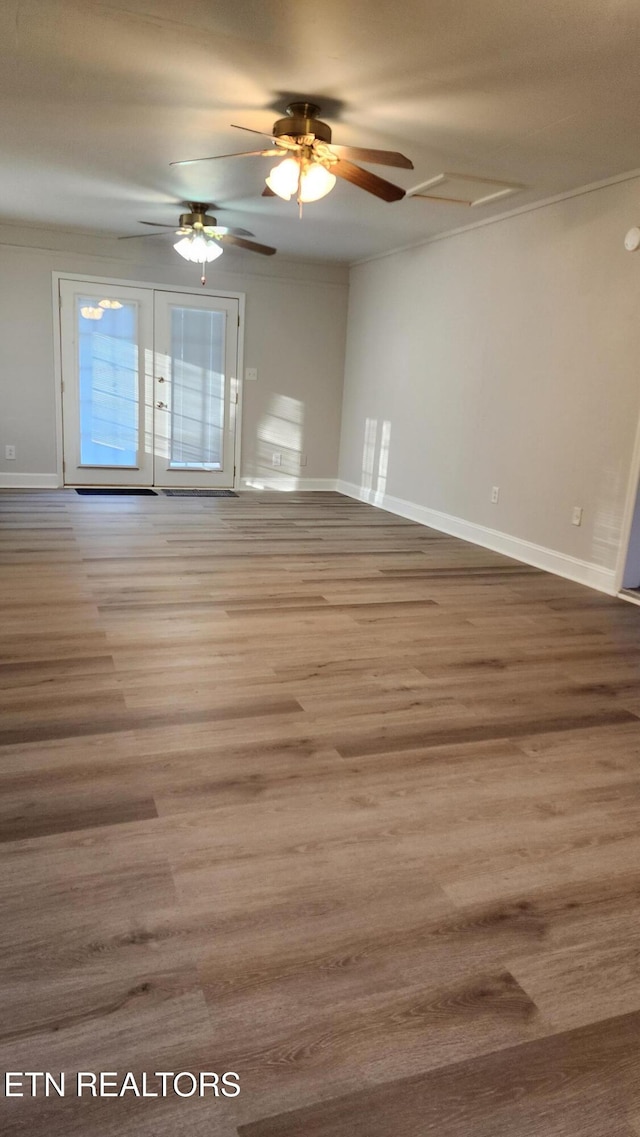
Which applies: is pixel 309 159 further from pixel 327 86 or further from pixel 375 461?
pixel 375 461

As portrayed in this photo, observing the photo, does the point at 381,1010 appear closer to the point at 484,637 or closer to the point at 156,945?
the point at 156,945

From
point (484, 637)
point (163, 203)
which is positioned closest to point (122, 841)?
point (484, 637)

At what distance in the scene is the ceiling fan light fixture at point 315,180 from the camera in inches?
145

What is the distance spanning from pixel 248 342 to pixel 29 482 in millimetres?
2724

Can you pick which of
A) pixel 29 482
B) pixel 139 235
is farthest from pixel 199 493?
pixel 139 235

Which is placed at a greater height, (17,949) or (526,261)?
(526,261)

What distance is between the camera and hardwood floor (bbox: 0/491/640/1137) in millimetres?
1196

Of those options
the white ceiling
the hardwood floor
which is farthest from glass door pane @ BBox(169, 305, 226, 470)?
the hardwood floor

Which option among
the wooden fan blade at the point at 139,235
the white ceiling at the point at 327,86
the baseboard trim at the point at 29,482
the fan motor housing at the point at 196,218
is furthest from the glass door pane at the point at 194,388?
the white ceiling at the point at 327,86

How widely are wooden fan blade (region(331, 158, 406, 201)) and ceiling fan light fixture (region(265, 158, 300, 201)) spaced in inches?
8.1

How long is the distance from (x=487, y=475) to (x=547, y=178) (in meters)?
2.08

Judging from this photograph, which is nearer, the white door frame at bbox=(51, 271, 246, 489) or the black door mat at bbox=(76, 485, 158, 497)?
the white door frame at bbox=(51, 271, 246, 489)

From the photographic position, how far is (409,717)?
8.36 ft

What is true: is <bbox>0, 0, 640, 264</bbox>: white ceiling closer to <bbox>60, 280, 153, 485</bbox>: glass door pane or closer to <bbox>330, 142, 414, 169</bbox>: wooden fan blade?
<bbox>330, 142, 414, 169</bbox>: wooden fan blade
